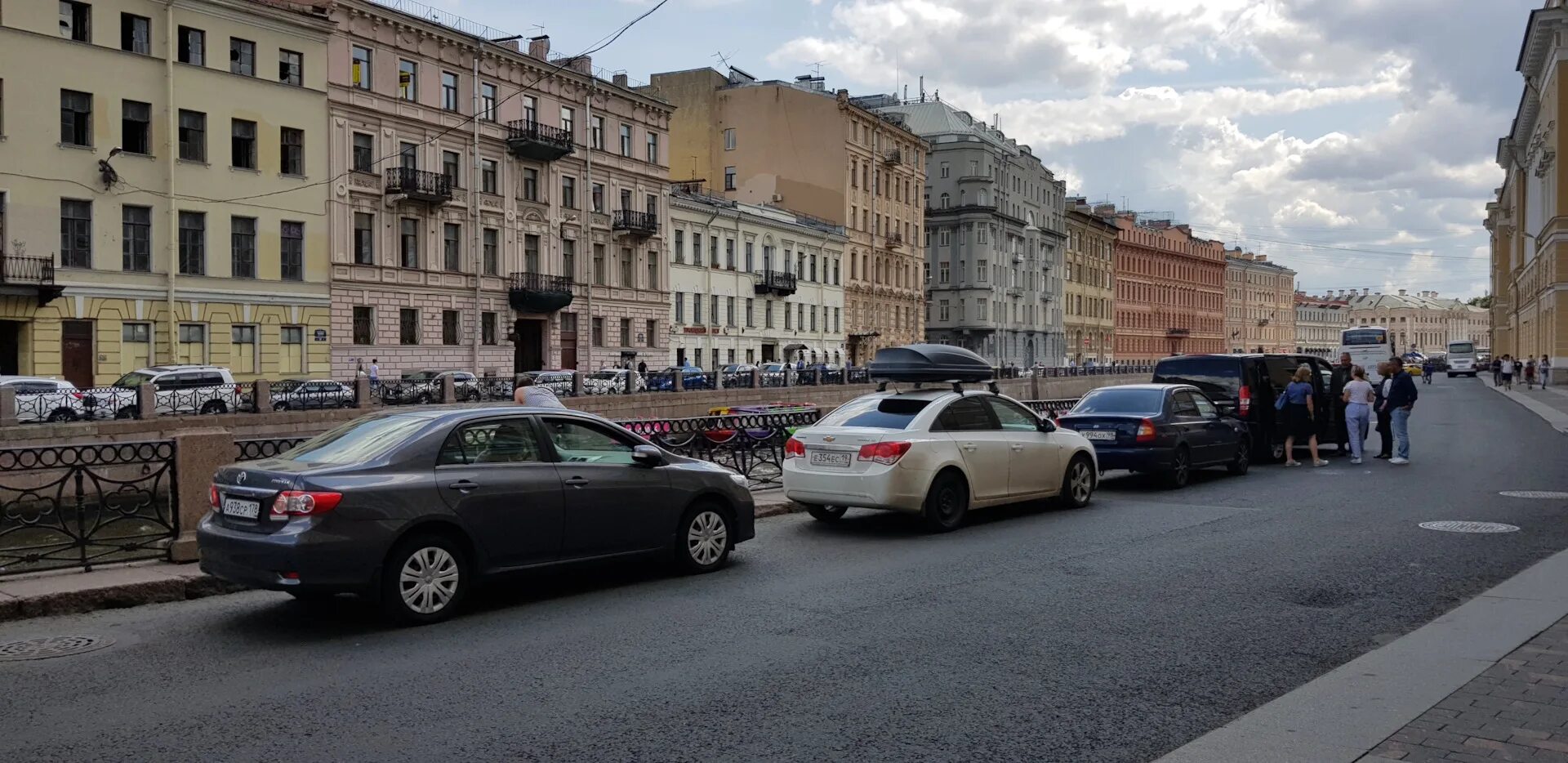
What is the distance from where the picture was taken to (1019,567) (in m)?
10.1

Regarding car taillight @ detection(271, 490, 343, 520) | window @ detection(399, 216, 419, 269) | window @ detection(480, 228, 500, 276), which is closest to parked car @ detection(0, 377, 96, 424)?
window @ detection(399, 216, 419, 269)

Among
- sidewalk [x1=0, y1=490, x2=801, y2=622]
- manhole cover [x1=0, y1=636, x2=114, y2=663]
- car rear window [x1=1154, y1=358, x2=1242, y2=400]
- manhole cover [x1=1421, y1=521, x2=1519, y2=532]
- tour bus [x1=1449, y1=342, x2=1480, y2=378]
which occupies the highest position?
tour bus [x1=1449, y1=342, x2=1480, y2=378]

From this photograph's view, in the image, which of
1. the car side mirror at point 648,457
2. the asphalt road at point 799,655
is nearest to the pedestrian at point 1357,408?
the asphalt road at point 799,655

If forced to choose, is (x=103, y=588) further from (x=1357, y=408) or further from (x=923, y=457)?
(x=1357, y=408)

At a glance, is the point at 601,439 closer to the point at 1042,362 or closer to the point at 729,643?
the point at 729,643

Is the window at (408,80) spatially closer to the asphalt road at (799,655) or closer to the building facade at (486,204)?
the building facade at (486,204)

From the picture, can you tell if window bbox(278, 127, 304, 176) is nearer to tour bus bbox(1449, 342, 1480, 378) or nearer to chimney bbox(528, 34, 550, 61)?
chimney bbox(528, 34, 550, 61)

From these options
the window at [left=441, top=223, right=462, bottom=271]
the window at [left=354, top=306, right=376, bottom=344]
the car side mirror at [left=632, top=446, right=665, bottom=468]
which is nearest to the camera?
the car side mirror at [left=632, top=446, right=665, bottom=468]

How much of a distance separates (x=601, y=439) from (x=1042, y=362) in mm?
102288

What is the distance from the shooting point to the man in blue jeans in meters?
19.7

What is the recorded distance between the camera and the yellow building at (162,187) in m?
35.9

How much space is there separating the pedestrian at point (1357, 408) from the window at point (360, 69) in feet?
123

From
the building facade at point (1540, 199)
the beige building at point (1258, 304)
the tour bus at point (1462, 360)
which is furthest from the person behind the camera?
the beige building at point (1258, 304)

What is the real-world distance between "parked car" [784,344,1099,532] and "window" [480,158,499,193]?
134 feet
